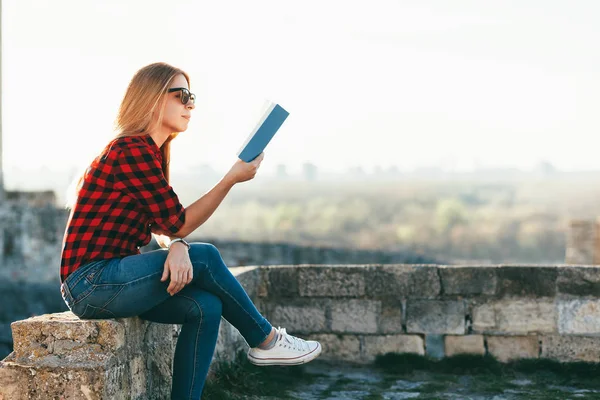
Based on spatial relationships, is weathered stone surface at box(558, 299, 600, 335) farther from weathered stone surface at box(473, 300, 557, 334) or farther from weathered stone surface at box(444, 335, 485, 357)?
weathered stone surface at box(444, 335, 485, 357)

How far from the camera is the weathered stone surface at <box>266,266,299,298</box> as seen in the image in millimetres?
6016

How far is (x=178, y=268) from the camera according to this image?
11.2 feet

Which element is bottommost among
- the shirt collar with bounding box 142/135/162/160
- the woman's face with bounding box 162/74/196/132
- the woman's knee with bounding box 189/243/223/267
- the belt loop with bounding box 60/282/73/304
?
the belt loop with bounding box 60/282/73/304

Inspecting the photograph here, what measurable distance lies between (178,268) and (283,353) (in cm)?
70

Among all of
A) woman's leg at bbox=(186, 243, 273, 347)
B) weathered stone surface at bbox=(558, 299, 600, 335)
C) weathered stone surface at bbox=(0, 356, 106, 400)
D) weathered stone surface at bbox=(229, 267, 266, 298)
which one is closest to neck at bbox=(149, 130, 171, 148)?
woman's leg at bbox=(186, 243, 273, 347)

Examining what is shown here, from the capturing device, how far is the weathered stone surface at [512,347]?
18.8 feet

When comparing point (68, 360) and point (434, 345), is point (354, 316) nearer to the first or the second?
point (434, 345)

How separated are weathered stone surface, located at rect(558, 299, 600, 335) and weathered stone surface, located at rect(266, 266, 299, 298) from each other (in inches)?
70.6

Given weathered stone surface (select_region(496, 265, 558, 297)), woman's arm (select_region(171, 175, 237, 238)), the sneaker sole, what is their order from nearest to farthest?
woman's arm (select_region(171, 175, 237, 238)), the sneaker sole, weathered stone surface (select_region(496, 265, 558, 297))

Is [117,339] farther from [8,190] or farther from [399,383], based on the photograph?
[8,190]

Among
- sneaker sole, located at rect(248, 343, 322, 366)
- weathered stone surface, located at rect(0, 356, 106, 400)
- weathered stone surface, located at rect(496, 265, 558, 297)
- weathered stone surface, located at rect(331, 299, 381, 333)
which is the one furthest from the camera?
weathered stone surface, located at rect(331, 299, 381, 333)

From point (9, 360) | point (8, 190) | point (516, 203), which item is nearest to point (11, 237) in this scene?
point (8, 190)

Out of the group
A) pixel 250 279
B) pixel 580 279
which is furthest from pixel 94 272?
pixel 580 279

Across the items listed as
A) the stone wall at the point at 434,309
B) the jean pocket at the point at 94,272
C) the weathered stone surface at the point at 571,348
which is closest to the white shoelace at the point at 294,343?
the jean pocket at the point at 94,272
